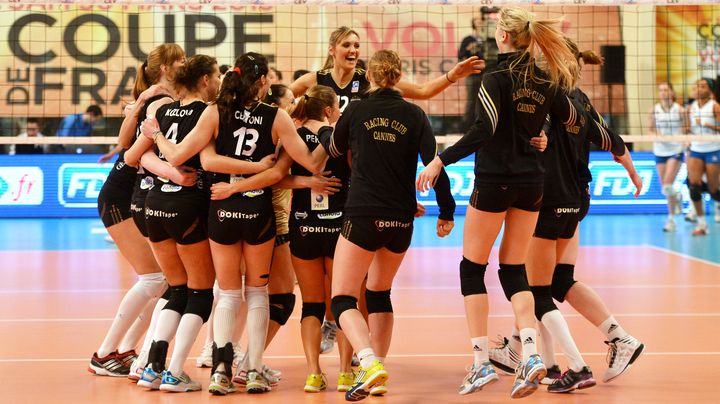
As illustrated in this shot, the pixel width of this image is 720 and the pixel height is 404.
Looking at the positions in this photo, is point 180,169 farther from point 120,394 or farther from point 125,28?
point 125,28

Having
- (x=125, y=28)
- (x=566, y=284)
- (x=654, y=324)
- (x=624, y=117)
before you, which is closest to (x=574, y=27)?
(x=624, y=117)

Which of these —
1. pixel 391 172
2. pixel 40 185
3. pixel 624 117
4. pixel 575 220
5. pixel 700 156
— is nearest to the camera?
pixel 391 172

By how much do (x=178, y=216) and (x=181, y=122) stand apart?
0.56 metres

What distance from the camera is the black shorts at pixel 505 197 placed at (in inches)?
216

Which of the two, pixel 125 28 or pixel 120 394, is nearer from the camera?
pixel 120 394

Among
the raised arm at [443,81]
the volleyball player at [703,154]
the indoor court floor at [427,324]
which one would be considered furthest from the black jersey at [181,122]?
the volleyball player at [703,154]

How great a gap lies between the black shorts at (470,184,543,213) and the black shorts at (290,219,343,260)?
82 centimetres

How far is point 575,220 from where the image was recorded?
601 centimetres

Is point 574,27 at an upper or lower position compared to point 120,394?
upper

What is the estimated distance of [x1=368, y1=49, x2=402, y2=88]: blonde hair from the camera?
5.46 meters

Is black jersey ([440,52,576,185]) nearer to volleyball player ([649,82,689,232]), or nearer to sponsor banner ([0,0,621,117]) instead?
volleyball player ([649,82,689,232])

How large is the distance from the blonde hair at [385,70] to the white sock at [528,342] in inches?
60.2

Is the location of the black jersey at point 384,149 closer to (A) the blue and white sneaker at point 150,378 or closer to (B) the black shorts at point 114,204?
(A) the blue and white sneaker at point 150,378

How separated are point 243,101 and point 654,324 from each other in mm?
A: 3832
